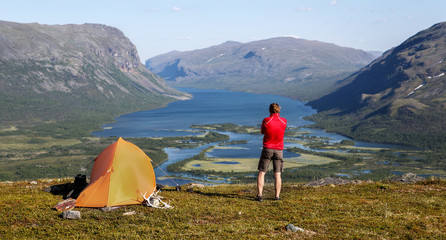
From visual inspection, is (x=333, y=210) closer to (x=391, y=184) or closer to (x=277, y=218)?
(x=277, y=218)

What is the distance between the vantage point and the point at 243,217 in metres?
22.7

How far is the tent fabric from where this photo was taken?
25203 mm

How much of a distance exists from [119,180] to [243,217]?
26.9ft

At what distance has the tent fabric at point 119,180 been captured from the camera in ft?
82.7

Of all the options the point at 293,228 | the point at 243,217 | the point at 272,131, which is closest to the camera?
the point at 293,228

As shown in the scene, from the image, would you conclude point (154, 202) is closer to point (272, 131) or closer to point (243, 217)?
point (243, 217)

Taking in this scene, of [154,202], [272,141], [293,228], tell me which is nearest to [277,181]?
[272,141]

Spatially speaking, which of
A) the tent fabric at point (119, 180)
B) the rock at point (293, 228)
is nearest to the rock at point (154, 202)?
the tent fabric at point (119, 180)

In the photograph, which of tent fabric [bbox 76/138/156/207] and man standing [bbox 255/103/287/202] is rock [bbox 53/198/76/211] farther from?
man standing [bbox 255/103/287/202]

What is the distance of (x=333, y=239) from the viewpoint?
18922mm

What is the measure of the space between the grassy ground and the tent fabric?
3.01 feet

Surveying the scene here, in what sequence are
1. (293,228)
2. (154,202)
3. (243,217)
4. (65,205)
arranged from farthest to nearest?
1. (154,202)
2. (65,205)
3. (243,217)
4. (293,228)

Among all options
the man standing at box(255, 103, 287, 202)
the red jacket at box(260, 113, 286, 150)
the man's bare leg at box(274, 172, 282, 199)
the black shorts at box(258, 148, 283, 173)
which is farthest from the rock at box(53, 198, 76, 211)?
the man's bare leg at box(274, 172, 282, 199)

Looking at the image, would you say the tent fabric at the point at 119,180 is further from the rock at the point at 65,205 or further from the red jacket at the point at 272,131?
the red jacket at the point at 272,131
